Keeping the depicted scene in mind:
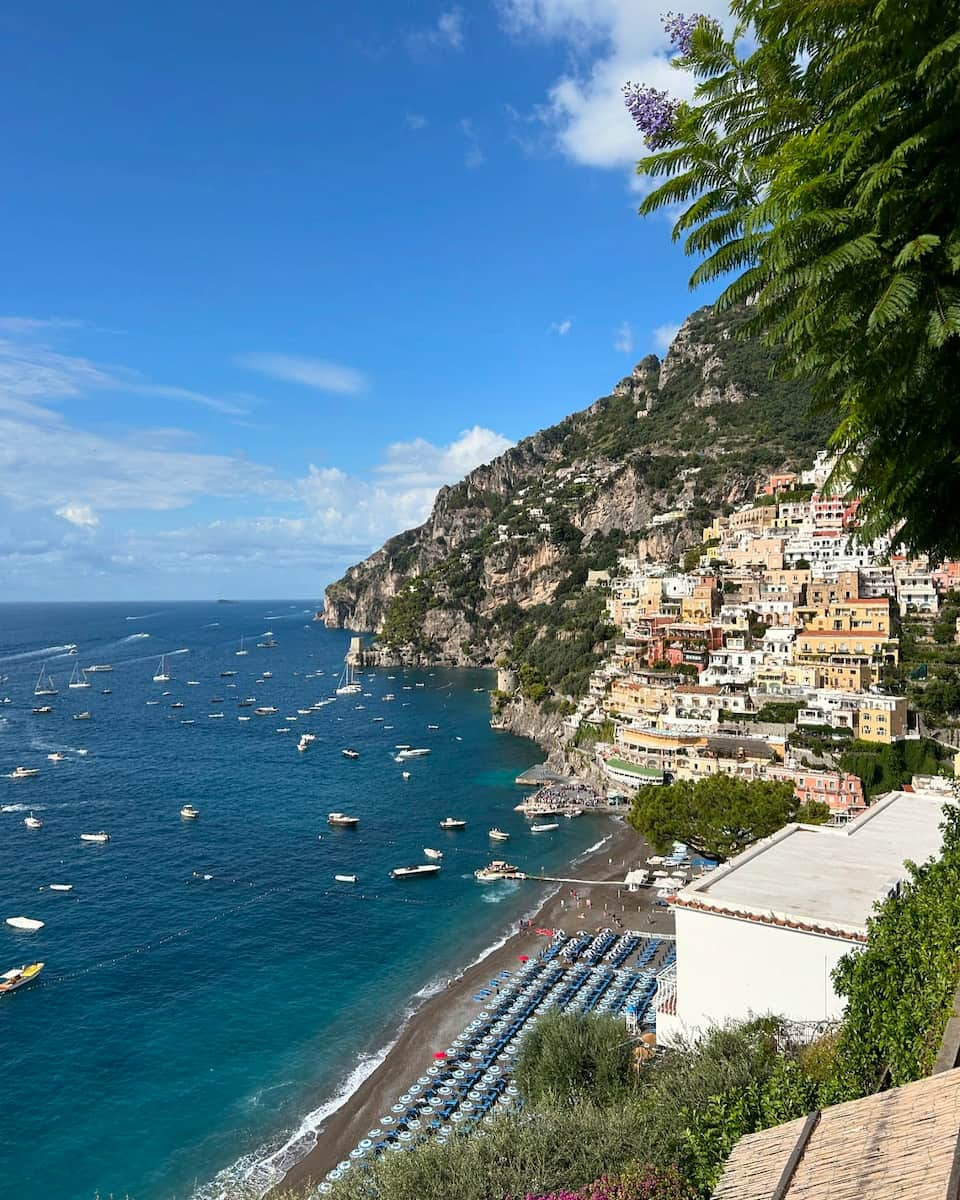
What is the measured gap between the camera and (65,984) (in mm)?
27562

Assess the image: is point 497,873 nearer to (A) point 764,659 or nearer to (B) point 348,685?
(A) point 764,659

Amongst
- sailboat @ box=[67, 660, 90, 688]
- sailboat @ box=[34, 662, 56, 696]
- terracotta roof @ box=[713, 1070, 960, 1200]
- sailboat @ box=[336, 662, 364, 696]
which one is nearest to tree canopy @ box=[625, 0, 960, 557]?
terracotta roof @ box=[713, 1070, 960, 1200]

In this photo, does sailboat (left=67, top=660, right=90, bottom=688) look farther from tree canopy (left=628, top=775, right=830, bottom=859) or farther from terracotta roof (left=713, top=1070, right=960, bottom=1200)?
terracotta roof (left=713, top=1070, right=960, bottom=1200)

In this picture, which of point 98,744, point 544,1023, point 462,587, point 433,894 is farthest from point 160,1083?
point 462,587

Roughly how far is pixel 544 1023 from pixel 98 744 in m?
55.5

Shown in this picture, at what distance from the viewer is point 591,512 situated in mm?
116438

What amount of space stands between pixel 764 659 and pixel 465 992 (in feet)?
110

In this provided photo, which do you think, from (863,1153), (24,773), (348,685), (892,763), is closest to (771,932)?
(863,1153)

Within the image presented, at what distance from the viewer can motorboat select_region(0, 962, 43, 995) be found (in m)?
27.0

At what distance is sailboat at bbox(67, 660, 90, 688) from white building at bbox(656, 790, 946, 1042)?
93263 millimetres

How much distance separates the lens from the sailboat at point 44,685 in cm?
8706

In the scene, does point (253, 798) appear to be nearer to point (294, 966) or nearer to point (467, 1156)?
point (294, 966)

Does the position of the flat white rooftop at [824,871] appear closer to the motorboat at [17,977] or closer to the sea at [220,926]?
the sea at [220,926]

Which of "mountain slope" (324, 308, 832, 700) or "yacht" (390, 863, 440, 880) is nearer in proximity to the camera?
"yacht" (390, 863, 440, 880)
